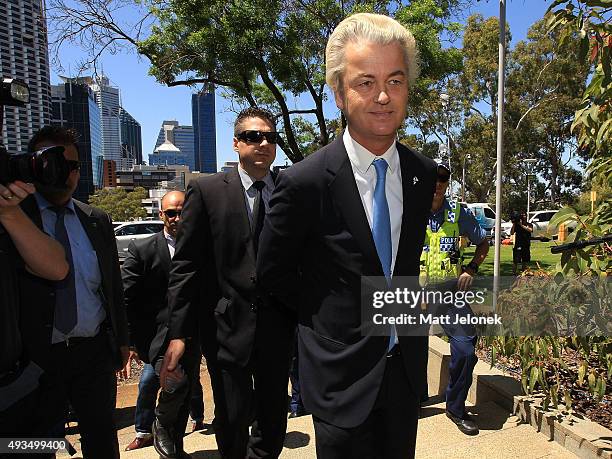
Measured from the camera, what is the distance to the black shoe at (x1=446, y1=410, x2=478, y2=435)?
341cm

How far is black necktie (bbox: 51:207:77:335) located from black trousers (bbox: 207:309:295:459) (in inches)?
29.7

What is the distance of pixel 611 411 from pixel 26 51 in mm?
9820

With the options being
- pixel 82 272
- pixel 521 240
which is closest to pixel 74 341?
pixel 82 272

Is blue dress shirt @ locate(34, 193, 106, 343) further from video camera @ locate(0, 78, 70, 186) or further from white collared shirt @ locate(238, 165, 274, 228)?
white collared shirt @ locate(238, 165, 274, 228)

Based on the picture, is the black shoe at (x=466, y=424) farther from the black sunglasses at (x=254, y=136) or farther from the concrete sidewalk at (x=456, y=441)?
the black sunglasses at (x=254, y=136)

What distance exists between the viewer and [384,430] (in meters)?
1.65

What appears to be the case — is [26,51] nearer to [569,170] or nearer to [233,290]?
[233,290]

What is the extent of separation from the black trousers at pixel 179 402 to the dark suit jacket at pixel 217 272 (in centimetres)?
75

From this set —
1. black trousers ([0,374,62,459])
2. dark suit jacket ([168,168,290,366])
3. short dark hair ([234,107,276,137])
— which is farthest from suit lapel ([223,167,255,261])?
black trousers ([0,374,62,459])

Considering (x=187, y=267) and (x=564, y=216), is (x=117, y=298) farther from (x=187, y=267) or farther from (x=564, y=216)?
(x=564, y=216)

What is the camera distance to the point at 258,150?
272 cm

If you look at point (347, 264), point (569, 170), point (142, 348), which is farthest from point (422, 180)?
point (569, 170)

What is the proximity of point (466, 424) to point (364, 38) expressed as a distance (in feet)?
9.60

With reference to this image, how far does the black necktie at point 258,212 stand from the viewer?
2562mm
